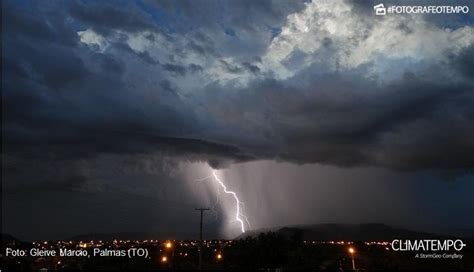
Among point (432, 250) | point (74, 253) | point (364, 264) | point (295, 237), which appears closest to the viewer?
point (364, 264)

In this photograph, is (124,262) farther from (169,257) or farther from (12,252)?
(12,252)

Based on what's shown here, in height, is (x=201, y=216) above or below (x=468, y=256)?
above

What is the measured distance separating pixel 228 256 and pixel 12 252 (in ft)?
145

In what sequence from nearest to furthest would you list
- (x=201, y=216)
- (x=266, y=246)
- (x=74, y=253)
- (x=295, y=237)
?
1. (x=201, y=216)
2. (x=266, y=246)
3. (x=295, y=237)
4. (x=74, y=253)

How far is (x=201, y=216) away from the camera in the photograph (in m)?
55.4

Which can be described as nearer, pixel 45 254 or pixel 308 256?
pixel 308 256

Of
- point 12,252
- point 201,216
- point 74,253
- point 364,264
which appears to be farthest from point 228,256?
point 12,252

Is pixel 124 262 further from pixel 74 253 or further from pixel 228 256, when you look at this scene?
pixel 74 253

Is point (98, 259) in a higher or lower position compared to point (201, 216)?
lower

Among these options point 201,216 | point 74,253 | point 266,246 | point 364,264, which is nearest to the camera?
point 201,216

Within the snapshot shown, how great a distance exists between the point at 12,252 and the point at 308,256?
5637 centimetres

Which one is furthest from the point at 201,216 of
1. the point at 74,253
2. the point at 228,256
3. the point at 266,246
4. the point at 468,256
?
the point at 468,256

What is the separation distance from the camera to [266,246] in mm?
59344

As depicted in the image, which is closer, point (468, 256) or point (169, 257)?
point (169, 257)
